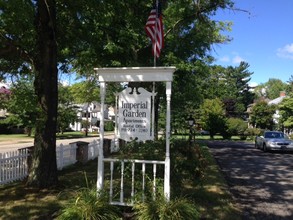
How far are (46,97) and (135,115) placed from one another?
10.00ft

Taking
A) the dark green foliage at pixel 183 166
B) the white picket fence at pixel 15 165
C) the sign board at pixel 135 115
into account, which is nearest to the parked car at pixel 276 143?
the dark green foliage at pixel 183 166

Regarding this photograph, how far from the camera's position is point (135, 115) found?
7.26m

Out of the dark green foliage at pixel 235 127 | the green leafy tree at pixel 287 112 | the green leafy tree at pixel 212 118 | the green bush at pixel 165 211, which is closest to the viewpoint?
the green bush at pixel 165 211

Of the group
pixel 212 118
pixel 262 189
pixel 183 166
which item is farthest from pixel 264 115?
pixel 183 166

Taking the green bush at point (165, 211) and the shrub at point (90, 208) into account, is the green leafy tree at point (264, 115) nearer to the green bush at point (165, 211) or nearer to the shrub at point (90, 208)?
the green bush at point (165, 211)

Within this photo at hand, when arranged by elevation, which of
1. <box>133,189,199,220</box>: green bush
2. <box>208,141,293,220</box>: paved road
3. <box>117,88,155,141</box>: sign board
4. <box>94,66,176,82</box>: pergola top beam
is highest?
<box>94,66,176,82</box>: pergola top beam

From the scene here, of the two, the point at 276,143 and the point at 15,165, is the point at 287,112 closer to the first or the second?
the point at 276,143

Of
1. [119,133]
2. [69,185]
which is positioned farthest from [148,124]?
[69,185]

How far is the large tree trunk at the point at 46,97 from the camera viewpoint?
915 cm

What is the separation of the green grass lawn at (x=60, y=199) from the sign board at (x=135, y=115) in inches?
54.6

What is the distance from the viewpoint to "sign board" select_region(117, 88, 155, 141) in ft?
23.6

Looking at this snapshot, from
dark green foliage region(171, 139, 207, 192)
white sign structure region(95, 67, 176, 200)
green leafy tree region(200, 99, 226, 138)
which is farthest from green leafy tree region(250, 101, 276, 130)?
white sign structure region(95, 67, 176, 200)

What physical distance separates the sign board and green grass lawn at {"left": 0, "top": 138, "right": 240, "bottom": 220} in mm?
1388

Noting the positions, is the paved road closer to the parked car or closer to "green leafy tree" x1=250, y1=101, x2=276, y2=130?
the parked car
